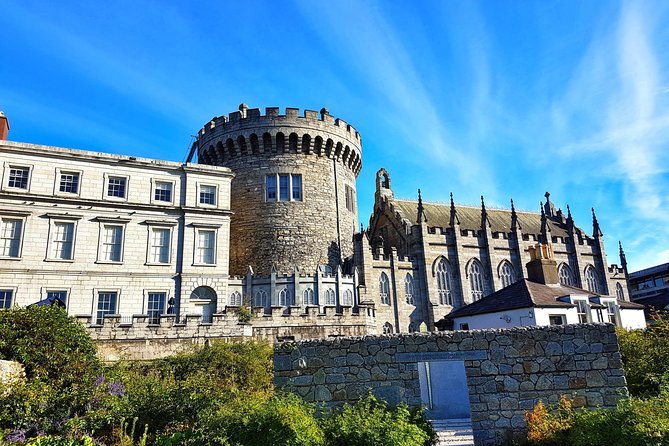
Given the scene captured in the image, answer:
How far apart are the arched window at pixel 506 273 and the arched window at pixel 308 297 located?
60.1ft

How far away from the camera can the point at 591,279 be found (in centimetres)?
4384

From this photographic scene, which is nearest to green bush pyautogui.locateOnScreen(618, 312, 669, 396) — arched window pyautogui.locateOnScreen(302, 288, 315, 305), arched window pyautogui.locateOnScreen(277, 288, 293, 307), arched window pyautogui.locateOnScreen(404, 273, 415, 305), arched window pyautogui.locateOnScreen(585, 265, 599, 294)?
arched window pyautogui.locateOnScreen(302, 288, 315, 305)

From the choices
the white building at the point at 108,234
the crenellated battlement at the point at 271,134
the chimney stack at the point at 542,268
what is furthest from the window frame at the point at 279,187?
the chimney stack at the point at 542,268

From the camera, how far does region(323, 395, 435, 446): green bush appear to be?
849cm

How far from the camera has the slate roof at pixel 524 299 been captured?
18.2 metres

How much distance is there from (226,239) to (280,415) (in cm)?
2073

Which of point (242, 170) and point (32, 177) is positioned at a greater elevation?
point (242, 170)

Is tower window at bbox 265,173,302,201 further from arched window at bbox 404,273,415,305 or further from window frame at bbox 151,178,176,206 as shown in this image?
arched window at bbox 404,273,415,305

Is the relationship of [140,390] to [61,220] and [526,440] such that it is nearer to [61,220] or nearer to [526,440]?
[526,440]

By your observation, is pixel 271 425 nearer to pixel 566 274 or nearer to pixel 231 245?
pixel 231 245

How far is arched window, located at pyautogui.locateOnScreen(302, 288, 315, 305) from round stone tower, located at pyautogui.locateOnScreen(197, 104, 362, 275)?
2901mm

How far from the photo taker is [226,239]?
1123 inches

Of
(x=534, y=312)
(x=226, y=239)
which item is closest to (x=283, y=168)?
(x=226, y=239)

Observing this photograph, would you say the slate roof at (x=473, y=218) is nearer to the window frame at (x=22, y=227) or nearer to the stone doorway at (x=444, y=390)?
the stone doorway at (x=444, y=390)
